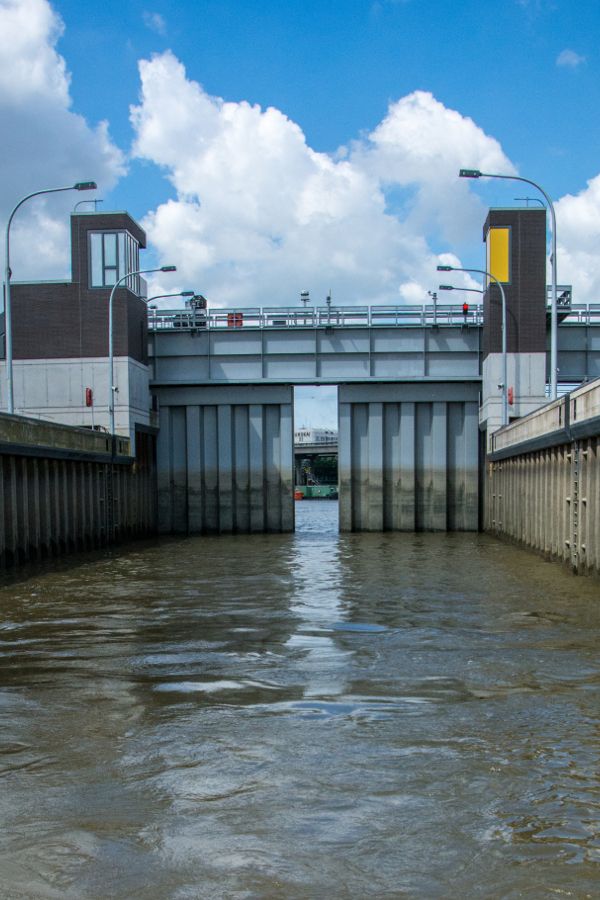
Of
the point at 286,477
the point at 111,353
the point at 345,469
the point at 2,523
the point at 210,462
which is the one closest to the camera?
the point at 2,523

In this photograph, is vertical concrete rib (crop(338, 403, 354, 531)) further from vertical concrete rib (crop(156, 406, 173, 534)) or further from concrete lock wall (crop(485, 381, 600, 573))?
vertical concrete rib (crop(156, 406, 173, 534))

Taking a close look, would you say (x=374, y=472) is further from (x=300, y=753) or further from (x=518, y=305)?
(x=300, y=753)

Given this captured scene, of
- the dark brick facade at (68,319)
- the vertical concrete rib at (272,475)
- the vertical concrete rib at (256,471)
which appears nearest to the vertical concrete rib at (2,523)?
the dark brick facade at (68,319)

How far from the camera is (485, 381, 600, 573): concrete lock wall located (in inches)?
719

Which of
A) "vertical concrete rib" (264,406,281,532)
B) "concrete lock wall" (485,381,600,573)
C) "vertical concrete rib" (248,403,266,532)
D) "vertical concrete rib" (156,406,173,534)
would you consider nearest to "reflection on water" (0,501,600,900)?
"concrete lock wall" (485,381,600,573)

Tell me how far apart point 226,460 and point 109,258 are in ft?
29.9

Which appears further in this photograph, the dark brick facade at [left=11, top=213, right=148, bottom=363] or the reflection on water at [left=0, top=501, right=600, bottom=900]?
the dark brick facade at [left=11, top=213, right=148, bottom=363]

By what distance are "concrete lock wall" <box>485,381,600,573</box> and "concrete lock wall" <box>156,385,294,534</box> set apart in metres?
9.08

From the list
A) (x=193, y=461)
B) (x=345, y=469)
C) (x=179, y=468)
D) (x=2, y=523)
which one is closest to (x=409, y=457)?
(x=345, y=469)

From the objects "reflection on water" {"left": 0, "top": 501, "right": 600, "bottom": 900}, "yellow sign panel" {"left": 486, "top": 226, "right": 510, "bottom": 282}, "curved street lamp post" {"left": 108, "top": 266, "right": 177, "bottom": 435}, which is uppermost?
"yellow sign panel" {"left": 486, "top": 226, "right": 510, "bottom": 282}

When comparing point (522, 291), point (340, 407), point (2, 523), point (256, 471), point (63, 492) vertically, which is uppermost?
point (522, 291)

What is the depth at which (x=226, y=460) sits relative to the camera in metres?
37.3

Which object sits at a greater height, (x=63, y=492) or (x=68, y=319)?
(x=68, y=319)

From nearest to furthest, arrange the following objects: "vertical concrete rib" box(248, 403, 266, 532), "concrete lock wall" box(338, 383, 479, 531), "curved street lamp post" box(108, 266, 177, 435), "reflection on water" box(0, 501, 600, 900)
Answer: "reflection on water" box(0, 501, 600, 900), "curved street lamp post" box(108, 266, 177, 435), "concrete lock wall" box(338, 383, 479, 531), "vertical concrete rib" box(248, 403, 266, 532)
